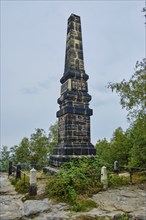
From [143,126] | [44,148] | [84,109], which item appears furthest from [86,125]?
[44,148]

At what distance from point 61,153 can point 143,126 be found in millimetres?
4959

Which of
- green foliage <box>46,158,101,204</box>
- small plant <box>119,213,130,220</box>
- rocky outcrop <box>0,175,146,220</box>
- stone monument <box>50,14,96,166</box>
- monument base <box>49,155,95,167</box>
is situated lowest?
rocky outcrop <box>0,175,146,220</box>

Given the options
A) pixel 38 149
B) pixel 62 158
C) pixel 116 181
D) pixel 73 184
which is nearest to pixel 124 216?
pixel 73 184

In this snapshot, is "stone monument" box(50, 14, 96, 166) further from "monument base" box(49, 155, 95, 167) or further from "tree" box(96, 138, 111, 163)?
"tree" box(96, 138, 111, 163)

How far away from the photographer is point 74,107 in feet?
38.0

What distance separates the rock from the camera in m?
5.72

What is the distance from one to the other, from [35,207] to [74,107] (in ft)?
21.2

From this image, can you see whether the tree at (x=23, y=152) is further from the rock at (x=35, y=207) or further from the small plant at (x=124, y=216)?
the small plant at (x=124, y=216)

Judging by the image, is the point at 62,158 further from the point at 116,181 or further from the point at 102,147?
the point at 102,147

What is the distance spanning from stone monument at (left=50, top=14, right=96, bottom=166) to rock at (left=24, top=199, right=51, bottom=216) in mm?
3873

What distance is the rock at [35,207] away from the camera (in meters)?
5.72

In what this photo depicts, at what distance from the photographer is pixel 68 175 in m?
7.90

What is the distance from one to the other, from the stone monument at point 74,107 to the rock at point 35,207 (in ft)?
12.7

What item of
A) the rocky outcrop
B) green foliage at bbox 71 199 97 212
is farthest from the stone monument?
green foliage at bbox 71 199 97 212
